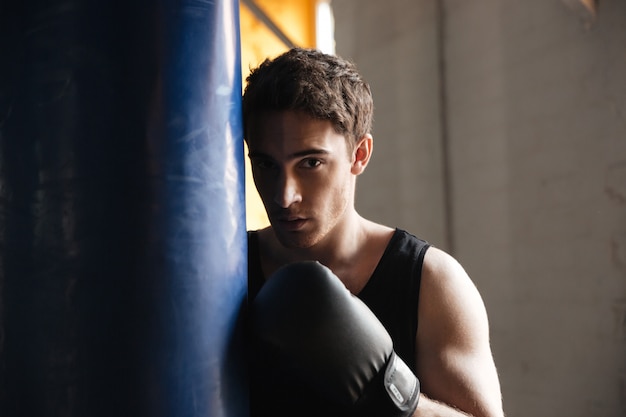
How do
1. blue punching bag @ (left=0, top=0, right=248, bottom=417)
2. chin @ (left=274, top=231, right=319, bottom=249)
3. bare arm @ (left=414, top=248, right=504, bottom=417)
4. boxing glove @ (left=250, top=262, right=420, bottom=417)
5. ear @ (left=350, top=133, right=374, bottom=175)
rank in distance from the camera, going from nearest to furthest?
blue punching bag @ (left=0, top=0, right=248, bottom=417)
boxing glove @ (left=250, top=262, right=420, bottom=417)
bare arm @ (left=414, top=248, right=504, bottom=417)
chin @ (left=274, top=231, right=319, bottom=249)
ear @ (left=350, top=133, right=374, bottom=175)

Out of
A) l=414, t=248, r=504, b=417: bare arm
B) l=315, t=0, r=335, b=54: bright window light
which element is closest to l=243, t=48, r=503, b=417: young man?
l=414, t=248, r=504, b=417: bare arm

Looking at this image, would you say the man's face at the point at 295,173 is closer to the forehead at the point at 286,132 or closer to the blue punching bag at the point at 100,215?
the forehead at the point at 286,132

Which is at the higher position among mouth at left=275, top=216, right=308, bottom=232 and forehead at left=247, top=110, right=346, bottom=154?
forehead at left=247, top=110, right=346, bottom=154

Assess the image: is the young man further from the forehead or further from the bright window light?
the bright window light

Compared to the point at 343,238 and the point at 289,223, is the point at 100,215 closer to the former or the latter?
the point at 289,223

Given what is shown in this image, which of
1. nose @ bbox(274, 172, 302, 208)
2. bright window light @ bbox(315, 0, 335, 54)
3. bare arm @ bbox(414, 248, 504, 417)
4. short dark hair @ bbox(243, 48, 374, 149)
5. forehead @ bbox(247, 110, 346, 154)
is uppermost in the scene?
bright window light @ bbox(315, 0, 335, 54)

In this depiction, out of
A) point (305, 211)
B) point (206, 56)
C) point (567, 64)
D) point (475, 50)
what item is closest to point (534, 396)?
point (567, 64)

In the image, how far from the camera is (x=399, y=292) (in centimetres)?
142

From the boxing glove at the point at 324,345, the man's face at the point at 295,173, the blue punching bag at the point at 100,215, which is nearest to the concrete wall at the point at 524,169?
the man's face at the point at 295,173

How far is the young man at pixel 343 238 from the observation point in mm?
1302

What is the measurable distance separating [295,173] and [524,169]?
7.16 ft

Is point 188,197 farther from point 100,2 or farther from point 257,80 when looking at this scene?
point 257,80

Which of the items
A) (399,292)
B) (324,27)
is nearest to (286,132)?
(399,292)

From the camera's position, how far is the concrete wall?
2770 millimetres
